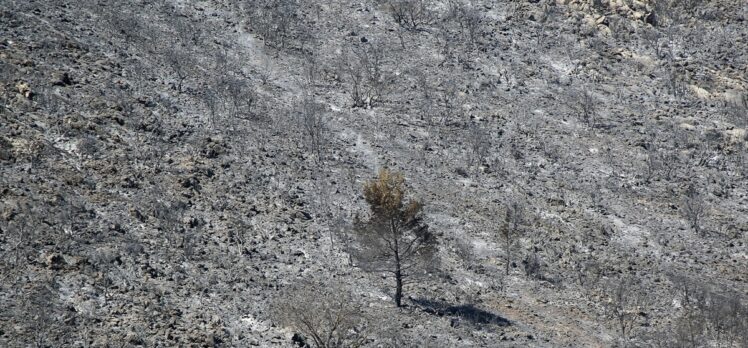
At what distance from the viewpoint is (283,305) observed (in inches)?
1172

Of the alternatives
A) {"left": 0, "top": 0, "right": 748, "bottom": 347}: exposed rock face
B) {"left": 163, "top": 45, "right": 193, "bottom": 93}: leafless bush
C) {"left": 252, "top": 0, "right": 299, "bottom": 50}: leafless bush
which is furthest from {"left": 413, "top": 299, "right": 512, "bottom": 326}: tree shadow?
{"left": 252, "top": 0, "right": 299, "bottom": 50}: leafless bush

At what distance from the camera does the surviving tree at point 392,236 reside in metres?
31.3

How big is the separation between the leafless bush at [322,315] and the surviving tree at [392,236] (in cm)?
166

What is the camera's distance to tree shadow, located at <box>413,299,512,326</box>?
3098 cm

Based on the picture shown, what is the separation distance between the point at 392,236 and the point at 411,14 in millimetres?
21416

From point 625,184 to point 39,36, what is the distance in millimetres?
27097

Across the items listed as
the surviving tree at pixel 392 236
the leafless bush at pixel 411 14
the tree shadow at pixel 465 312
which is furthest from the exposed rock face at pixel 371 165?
the surviving tree at pixel 392 236

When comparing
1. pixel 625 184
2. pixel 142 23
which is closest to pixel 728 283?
pixel 625 184

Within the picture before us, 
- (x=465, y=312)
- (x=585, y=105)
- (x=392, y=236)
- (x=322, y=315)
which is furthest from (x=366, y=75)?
(x=322, y=315)

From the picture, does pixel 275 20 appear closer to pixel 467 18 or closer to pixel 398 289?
pixel 467 18

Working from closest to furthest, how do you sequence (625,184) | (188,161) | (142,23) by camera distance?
(188,161), (625,184), (142,23)

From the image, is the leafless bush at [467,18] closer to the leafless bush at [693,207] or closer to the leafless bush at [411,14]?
the leafless bush at [411,14]

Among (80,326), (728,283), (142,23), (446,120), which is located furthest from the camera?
→ (142,23)

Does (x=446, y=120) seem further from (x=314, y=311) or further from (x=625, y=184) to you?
(x=314, y=311)
